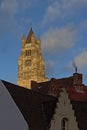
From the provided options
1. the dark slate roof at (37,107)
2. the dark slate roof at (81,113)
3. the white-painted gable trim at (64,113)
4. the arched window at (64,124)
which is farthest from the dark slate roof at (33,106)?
the dark slate roof at (81,113)

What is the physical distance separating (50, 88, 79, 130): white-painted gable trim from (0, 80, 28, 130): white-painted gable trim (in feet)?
18.6

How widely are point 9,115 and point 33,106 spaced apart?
735cm

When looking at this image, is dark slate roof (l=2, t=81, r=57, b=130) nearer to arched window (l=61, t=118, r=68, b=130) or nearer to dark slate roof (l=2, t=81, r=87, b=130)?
dark slate roof (l=2, t=81, r=87, b=130)

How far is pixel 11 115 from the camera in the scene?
102 ft

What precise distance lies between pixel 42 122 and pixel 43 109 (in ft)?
6.37

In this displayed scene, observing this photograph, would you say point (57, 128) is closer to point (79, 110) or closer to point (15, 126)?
point (79, 110)

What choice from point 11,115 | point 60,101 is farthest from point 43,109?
point 11,115

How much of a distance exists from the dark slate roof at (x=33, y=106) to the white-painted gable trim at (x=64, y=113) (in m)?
0.57

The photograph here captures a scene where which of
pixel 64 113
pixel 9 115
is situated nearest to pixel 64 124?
pixel 64 113

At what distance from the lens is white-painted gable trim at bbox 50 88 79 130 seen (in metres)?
37.8

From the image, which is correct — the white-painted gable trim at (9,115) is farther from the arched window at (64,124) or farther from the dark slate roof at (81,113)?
the dark slate roof at (81,113)

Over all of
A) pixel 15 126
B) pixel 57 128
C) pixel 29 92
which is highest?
pixel 29 92

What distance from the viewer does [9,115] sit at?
1220 inches

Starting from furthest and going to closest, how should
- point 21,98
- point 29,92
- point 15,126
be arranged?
point 29,92
point 21,98
point 15,126
